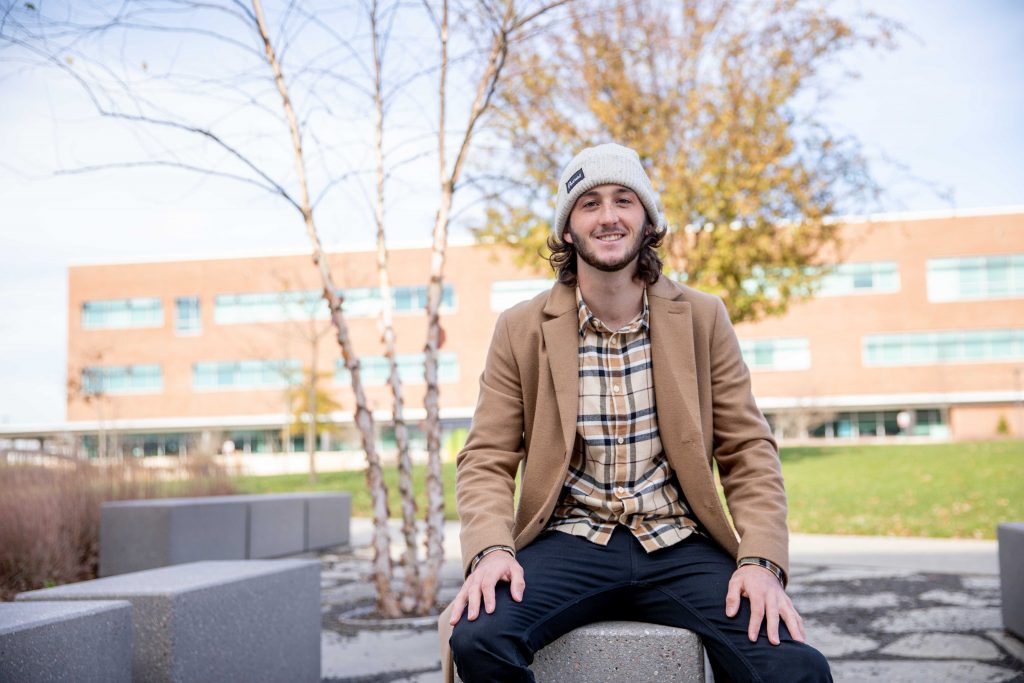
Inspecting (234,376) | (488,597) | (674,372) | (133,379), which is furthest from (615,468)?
(133,379)

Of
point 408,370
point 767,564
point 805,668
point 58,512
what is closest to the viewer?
point 805,668

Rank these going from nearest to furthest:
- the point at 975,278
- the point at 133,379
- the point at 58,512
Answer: the point at 58,512, the point at 975,278, the point at 133,379

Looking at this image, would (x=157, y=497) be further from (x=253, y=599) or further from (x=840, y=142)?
(x=840, y=142)

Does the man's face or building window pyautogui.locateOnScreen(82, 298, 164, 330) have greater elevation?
building window pyautogui.locateOnScreen(82, 298, 164, 330)

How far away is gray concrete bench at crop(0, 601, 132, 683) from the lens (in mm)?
2631

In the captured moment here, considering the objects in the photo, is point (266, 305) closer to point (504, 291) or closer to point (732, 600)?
point (504, 291)

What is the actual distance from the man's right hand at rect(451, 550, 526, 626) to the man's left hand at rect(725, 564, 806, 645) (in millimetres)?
541

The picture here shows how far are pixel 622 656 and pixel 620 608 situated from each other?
0.49 feet

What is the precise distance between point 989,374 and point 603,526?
4558 centimetres

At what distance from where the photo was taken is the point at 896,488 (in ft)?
51.3

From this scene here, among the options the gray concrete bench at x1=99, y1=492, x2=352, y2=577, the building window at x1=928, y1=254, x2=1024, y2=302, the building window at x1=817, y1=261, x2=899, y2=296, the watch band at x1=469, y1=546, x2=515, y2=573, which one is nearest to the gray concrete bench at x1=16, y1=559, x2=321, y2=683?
the watch band at x1=469, y1=546, x2=515, y2=573

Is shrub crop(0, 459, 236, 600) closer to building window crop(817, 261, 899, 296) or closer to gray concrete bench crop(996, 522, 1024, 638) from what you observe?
gray concrete bench crop(996, 522, 1024, 638)

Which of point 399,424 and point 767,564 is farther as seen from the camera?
point 399,424

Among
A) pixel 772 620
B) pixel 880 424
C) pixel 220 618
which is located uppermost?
pixel 772 620
